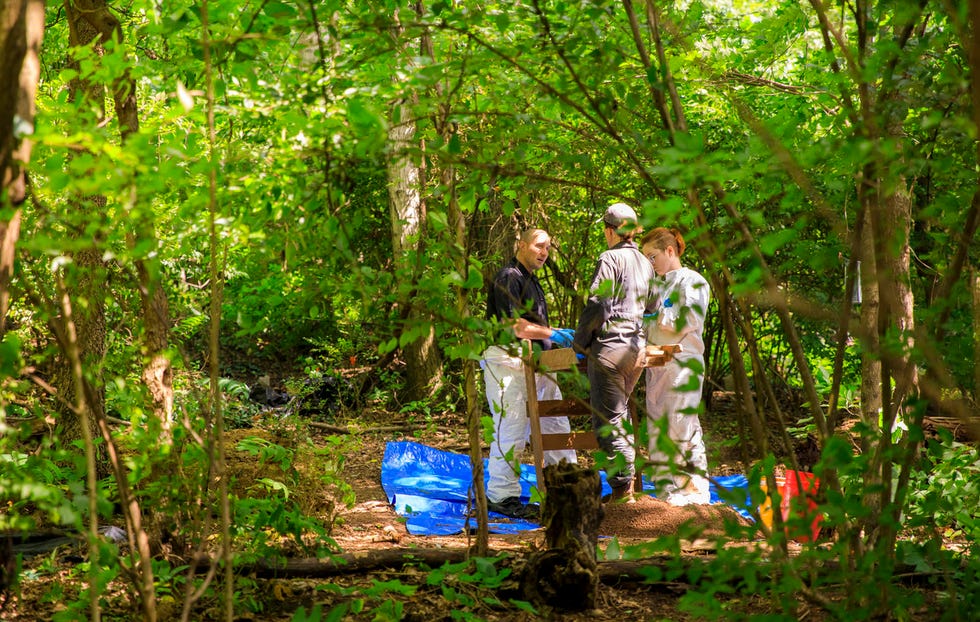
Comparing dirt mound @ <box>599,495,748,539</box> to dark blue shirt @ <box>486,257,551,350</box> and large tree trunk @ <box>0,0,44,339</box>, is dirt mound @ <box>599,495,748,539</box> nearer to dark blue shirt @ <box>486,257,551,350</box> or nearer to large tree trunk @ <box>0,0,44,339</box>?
dark blue shirt @ <box>486,257,551,350</box>

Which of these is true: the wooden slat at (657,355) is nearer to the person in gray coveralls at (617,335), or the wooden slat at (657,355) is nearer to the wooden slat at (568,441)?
the person in gray coveralls at (617,335)

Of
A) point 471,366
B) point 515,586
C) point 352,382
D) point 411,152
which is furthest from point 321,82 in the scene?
point 352,382

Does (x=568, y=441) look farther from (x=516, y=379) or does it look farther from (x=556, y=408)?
(x=516, y=379)

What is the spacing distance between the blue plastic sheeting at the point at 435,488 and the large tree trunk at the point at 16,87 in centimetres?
283

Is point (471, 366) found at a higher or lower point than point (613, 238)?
lower

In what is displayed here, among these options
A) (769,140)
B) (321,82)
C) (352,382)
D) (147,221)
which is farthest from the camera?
(352,382)

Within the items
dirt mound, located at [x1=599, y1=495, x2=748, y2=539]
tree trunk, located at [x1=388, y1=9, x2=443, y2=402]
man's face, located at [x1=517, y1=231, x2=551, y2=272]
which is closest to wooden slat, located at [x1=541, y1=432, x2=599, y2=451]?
dirt mound, located at [x1=599, y1=495, x2=748, y2=539]

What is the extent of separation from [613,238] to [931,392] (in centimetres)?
331

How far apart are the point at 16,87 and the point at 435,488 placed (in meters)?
4.66

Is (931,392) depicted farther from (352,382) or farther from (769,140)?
(352,382)

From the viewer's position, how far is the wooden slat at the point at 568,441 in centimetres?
541

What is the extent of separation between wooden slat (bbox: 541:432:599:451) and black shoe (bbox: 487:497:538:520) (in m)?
0.36

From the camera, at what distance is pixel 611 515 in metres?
5.17

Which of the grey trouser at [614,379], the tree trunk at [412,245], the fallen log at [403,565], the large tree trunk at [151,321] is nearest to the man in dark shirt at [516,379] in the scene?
the grey trouser at [614,379]
